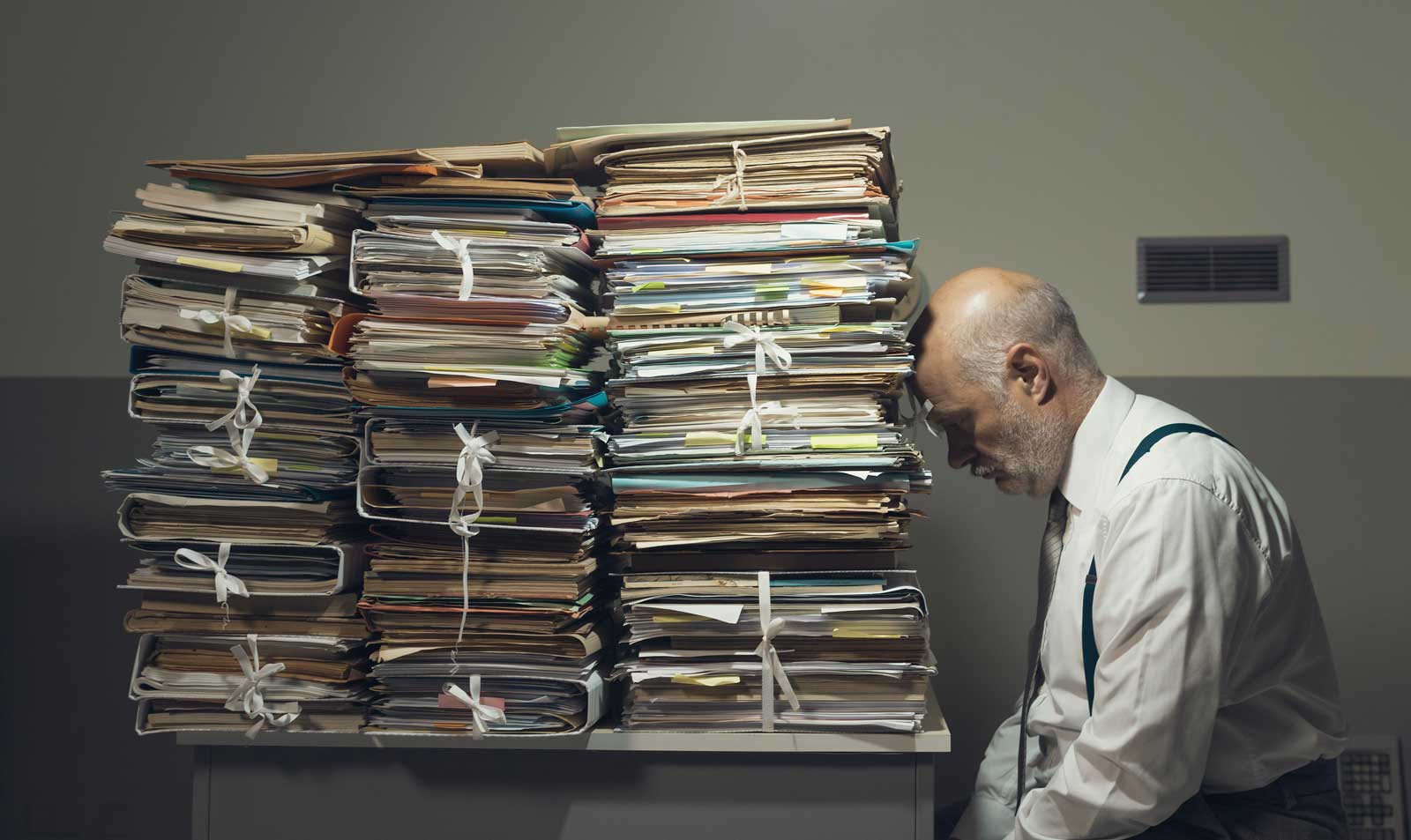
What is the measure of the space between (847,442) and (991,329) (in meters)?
0.33

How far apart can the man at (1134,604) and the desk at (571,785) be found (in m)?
0.25

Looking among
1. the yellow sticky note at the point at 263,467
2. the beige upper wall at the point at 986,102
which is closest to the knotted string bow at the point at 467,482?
the yellow sticky note at the point at 263,467

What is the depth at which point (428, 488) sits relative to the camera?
1.57 meters

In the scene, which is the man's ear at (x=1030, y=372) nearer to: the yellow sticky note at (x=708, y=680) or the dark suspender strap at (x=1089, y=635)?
the dark suspender strap at (x=1089, y=635)

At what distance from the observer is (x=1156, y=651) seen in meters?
1.44

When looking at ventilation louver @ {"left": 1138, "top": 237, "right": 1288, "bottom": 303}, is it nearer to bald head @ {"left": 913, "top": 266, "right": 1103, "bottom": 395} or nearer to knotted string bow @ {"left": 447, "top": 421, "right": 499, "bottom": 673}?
bald head @ {"left": 913, "top": 266, "right": 1103, "bottom": 395}

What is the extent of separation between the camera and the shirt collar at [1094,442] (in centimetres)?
169

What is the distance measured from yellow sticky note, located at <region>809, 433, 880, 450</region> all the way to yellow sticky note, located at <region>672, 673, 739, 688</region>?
0.36 metres

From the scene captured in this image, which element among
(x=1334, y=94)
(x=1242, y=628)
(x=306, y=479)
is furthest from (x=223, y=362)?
(x=1334, y=94)

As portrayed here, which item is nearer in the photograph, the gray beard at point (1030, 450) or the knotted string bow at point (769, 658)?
Result: the knotted string bow at point (769, 658)

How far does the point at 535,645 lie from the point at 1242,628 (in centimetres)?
104

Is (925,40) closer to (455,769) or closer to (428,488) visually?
(428,488)

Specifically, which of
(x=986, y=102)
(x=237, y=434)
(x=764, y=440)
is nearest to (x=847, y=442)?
(x=764, y=440)

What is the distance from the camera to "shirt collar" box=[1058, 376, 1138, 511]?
1.69m
